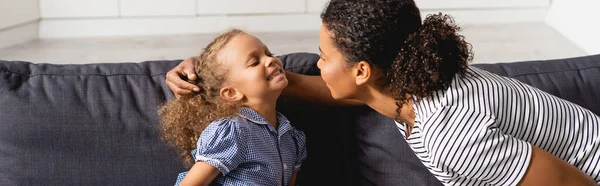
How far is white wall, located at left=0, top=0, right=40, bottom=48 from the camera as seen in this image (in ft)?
11.6

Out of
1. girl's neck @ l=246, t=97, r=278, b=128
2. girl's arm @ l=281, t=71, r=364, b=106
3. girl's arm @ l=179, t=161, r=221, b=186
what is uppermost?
girl's arm @ l=281, t=71, r=364, b=106

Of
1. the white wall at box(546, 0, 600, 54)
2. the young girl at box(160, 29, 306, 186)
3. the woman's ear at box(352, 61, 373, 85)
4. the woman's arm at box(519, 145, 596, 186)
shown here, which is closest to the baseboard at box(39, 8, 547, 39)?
the white wall at box(546, 0, 600, 54)

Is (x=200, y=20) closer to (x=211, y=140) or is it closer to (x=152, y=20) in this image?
(x=152, y=20)

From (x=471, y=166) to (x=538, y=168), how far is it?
116 mm

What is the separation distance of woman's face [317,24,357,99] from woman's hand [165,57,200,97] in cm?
33

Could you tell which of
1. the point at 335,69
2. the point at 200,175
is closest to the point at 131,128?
the point at 200,175

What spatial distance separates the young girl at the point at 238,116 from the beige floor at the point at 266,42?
1742 mm

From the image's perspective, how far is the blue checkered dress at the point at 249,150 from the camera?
162cm

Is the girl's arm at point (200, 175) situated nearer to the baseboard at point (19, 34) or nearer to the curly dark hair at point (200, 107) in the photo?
the curly dark hair at point (200, 107)

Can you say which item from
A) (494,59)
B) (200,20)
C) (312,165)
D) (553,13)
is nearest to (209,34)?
(200,20)

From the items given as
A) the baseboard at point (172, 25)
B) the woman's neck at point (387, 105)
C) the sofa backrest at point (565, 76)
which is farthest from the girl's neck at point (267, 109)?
the baseboard at point (172, 25)

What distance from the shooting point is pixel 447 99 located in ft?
4.64

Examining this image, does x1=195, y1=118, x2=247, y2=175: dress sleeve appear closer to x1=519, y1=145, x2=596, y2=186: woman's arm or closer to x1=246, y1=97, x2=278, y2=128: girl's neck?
x1=246, y1=97, x2=278, y2=128: girl's neck

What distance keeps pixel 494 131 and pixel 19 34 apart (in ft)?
9.28
